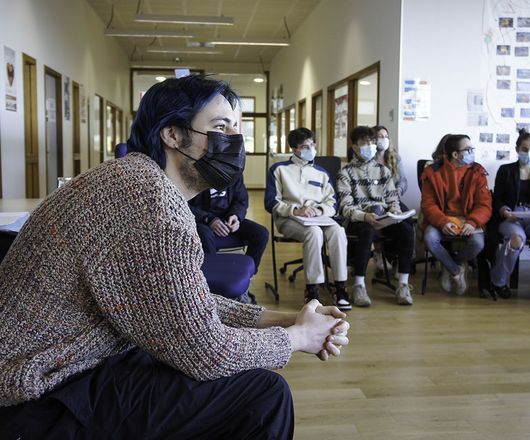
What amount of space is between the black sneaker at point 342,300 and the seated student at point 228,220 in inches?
23.2

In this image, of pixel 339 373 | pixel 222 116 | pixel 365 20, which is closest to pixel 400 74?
pixel 365 20

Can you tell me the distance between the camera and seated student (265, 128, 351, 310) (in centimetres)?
412

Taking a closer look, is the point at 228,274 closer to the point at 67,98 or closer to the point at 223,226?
the point at 223,226

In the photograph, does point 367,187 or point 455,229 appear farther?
point 367,187

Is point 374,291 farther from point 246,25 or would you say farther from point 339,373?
point 246,25

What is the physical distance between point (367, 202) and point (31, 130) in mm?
4806

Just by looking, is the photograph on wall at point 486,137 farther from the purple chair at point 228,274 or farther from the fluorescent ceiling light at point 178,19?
the fluorescent ceiling light at point 178,19

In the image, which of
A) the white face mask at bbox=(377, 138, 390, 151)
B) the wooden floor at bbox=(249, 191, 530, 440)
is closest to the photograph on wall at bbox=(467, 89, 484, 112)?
the white face mask at bbox=(377, 138, 390, 151)

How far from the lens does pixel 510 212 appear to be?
14.6 feet

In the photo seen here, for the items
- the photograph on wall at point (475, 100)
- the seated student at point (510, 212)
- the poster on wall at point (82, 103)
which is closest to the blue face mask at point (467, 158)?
the seated student at point (510, 212)

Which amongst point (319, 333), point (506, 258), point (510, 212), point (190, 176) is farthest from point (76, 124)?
point (319, 333)

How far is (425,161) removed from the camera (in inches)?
210

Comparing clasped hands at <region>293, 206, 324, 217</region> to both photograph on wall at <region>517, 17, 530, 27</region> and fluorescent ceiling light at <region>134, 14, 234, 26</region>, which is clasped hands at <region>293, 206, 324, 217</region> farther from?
fluorescent ceiling light at <region>134, 14, 234, 26</region>

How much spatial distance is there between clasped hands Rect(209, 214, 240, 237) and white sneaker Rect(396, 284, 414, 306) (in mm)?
1228
